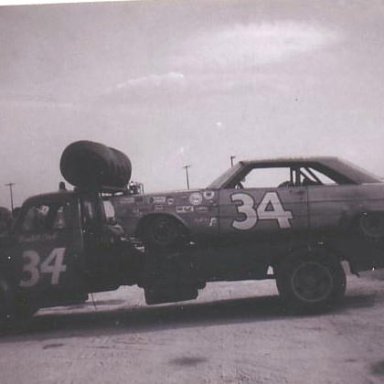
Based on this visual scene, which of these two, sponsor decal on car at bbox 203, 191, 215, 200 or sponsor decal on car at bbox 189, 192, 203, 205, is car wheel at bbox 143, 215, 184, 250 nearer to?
sponsor decal on car at bbox 189, 192, 203, 205

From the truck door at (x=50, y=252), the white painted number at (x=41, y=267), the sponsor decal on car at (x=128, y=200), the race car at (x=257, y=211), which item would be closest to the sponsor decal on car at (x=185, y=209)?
the race car at (x=257, y=211)

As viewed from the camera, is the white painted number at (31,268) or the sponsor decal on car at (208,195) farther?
the sponsor decal on car at (208,195)

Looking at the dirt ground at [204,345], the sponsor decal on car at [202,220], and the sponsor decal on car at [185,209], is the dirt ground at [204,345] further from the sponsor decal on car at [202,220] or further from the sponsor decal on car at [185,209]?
the sponsor decal on car at [185,209]

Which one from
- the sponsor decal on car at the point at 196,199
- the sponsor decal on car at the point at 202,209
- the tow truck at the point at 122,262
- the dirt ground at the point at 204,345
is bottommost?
the dirt ground at the point at 204,345

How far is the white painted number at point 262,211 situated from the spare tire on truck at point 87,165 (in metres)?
1.68

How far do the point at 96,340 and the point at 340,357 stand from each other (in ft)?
8.01

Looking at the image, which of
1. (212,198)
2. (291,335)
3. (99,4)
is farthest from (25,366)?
(99,4)

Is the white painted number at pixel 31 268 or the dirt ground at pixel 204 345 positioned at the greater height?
the white painted number at pixel 31 268

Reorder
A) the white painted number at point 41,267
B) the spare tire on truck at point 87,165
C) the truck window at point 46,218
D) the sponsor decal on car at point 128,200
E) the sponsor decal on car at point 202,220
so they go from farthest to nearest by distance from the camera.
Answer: the sponsor decal on car at point 128,200 → the sponsor decal on car at point 202,220 → the spare tire on truck at point 87,165 → the truck window at point 46,218 → the white painted number at point 41,267

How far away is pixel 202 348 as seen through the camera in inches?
177

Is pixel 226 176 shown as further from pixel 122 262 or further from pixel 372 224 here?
pixel 372 224

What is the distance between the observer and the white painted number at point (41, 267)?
A: 577 cm

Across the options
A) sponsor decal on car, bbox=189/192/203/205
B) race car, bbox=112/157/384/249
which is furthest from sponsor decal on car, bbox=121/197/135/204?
sponsor decal on car, bbox=189/192/203/205

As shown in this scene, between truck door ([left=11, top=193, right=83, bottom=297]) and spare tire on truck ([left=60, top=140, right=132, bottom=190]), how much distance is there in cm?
40
